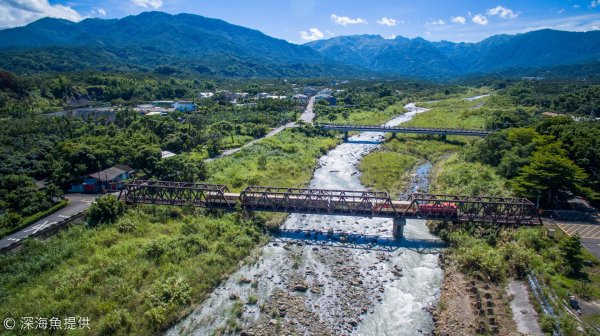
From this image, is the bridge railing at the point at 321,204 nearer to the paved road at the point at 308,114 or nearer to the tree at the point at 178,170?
the tree at the point at 178,170

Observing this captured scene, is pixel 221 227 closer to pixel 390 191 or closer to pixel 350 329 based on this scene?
pixel 350 329

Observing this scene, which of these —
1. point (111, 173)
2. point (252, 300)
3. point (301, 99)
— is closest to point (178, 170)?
point (111, 173)

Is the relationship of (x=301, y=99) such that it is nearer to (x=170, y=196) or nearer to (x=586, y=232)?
(x=170, y=196)

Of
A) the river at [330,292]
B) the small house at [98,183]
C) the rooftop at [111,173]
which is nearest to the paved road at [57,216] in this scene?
the small house at [98,183]

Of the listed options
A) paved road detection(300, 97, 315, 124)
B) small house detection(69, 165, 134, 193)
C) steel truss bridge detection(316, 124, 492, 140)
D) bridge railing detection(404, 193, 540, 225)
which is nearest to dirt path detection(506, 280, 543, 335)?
bridge railing detection(404, 193, 540, 225)

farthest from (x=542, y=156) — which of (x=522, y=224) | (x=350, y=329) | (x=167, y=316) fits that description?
(x=167, y=316)

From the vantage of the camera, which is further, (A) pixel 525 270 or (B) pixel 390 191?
(B) pixel 390 191

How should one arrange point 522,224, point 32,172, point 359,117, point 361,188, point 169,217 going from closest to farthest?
point 522,224
point 169,217
point 32,172
point 361,188
point 359,117
